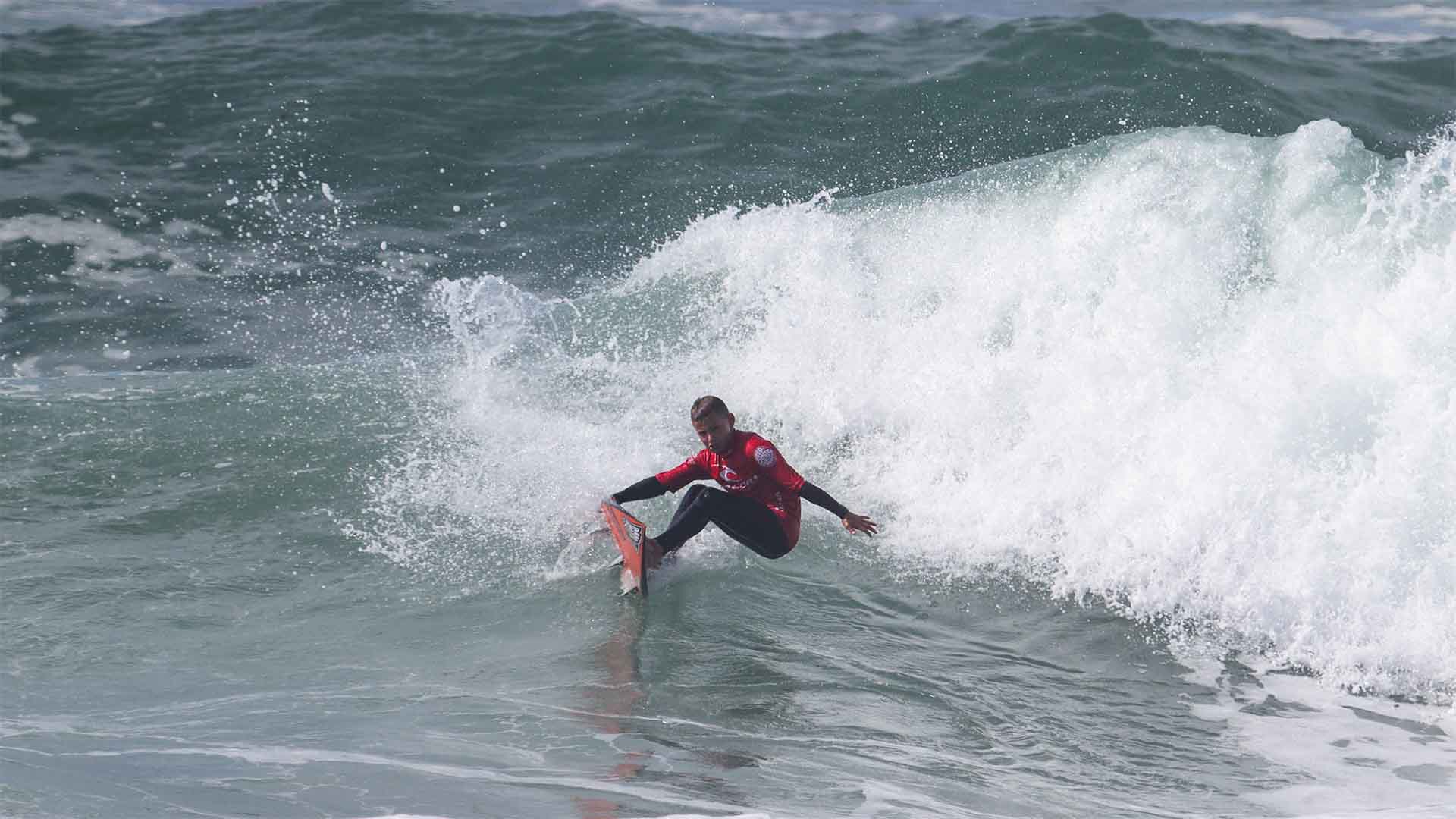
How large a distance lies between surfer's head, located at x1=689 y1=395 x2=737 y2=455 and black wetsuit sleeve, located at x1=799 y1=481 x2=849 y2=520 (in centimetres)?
55

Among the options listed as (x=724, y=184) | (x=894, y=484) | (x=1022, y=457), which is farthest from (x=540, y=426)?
(x=724, y=184)

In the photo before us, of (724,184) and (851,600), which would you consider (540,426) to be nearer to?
(851,600)

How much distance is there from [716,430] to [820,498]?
28.2 inches

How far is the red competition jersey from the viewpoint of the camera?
772 centimetres

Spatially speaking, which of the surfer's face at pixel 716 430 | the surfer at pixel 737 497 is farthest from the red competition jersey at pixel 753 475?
the surfer's face at pixel 716 430

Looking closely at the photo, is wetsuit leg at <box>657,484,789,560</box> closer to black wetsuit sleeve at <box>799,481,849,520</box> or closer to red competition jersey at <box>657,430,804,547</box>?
red competition jersey at <box>657,430,804,547</box>

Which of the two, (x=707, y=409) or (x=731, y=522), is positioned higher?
(x=707, y=409)

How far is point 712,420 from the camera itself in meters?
7.42

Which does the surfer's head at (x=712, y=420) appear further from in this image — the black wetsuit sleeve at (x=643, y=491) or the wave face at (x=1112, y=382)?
the wave face at (x=1112, y=382)

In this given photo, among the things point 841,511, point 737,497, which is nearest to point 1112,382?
point 841,511

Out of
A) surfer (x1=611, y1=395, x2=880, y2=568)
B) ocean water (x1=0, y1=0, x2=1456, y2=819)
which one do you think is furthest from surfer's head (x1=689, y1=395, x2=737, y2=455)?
ocean water (x1=0, y1=0, x2=1456, y2=819)

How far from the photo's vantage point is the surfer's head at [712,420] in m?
7.40

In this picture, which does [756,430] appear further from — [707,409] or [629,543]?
[707,409]

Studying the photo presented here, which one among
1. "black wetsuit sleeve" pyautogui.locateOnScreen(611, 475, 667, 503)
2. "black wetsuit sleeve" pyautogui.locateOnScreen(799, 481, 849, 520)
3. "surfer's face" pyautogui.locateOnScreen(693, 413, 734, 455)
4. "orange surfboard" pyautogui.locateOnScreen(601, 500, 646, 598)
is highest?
"surfer's face" pyautogui.locateOnScreen(693, 413, 734, 455)
